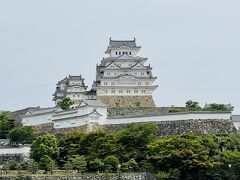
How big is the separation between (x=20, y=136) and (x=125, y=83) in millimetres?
10671

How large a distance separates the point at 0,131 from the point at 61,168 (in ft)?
34.6

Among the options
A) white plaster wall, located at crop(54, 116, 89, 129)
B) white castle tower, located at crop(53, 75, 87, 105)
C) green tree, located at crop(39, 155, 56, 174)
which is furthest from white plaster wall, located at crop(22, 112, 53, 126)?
green tree, located at crop(39, 155, 56, 174)

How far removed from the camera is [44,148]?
1357 inches

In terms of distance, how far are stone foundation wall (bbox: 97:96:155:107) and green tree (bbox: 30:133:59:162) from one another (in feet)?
34.8

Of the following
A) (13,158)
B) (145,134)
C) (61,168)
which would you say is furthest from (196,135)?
(13,158)

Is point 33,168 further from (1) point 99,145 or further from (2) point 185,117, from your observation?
(2) point 185,117

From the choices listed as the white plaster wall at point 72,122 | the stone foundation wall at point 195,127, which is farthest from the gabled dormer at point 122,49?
the stone foundation wall at point 195,127

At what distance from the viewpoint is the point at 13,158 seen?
123 ft

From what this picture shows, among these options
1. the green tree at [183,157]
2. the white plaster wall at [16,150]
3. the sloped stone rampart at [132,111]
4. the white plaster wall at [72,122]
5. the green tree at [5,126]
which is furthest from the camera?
the green tree at [5,126]

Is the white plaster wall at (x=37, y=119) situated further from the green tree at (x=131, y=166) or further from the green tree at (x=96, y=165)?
the green tree at (x=131, y=166)

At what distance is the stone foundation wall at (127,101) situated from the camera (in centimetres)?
4544

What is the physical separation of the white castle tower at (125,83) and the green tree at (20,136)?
818 cm

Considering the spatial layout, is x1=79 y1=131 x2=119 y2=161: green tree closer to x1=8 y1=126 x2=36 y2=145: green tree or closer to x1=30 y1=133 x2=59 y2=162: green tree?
x1=30 y1=133 x2=59 y2=162: green tree

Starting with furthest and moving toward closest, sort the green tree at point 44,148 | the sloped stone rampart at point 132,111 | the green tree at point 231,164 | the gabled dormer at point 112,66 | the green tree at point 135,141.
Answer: the gabled dormer at point 112,66 → the sloped stone rampart at point 132,111 → the green tree at point 44,148 → the green tree at point 135,141 → the green tree at point 231,164
